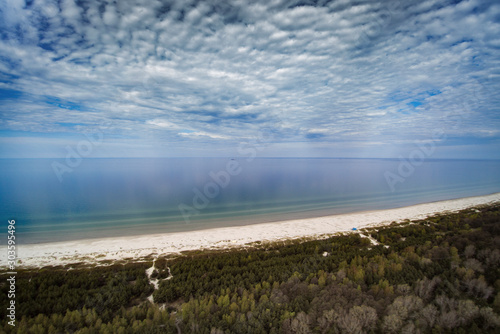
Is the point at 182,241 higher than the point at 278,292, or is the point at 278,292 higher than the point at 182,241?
the point at 182,241

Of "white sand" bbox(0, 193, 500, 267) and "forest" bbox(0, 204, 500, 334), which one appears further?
"white sand" bbox(0, 193, 500, 267)

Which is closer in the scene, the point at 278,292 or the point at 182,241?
the point at 278,292

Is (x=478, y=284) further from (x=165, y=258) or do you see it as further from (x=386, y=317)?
(x=165, y=258)

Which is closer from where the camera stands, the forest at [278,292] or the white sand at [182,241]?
the forest at [278,292]
